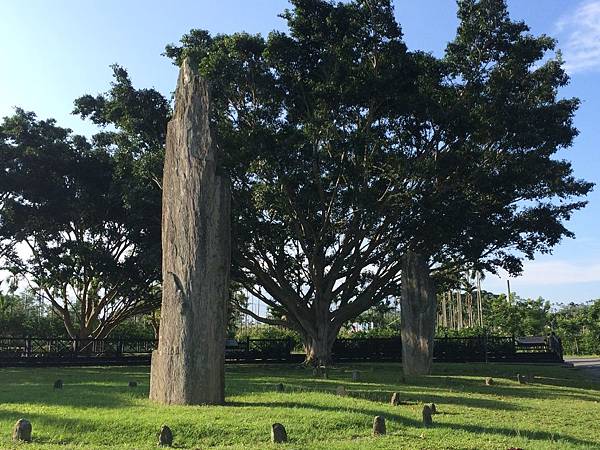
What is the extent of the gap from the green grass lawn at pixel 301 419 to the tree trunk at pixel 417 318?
4.65 m

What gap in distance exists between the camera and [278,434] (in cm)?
723

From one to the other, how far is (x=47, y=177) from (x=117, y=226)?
153 inches

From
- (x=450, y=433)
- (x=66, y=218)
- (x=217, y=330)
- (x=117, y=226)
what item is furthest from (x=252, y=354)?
(x=450, y=433)

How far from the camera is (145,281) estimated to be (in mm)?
26703

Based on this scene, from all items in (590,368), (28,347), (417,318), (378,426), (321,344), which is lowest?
(590,368)

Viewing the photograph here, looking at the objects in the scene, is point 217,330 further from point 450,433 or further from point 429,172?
point 429,172

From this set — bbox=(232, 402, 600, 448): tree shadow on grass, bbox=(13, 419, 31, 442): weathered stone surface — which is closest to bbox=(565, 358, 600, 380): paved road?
bbox=(232, 402, 600, 448): tree shadow on grass

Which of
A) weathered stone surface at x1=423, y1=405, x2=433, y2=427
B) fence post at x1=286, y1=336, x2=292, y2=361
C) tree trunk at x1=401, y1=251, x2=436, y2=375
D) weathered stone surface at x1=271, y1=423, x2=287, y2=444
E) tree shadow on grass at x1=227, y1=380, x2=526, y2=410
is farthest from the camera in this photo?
fence post at x1=286, y1=336, x2=292, y2=361

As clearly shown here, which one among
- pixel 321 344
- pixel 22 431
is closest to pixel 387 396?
pixel 22 431

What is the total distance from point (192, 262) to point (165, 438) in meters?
3.80

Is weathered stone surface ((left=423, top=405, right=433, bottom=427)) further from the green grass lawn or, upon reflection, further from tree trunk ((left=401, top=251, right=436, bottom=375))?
tree trunk ((left=401, top=251, right=436, bottom=375))

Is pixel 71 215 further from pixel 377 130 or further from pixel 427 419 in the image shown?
pixel 427 419

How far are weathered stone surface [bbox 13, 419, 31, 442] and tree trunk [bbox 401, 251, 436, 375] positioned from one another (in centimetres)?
1247

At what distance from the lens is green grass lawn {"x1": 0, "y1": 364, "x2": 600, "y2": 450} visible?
7262 millimetres
